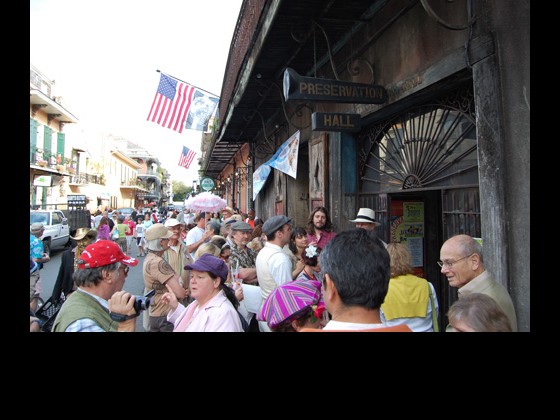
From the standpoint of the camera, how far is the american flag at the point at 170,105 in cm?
1084

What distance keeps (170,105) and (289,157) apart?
4643mm

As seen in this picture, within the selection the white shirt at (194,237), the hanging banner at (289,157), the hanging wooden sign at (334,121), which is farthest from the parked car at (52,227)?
the hanging wooden sign at (334,121)

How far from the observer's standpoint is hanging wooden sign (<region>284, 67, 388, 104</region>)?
4.33 metres

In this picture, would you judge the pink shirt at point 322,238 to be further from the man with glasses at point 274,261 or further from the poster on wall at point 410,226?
the man with glasses at point 274,261

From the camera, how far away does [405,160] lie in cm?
520

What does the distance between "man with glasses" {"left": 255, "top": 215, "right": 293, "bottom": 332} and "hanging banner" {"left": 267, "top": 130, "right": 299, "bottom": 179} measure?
3.94 metres

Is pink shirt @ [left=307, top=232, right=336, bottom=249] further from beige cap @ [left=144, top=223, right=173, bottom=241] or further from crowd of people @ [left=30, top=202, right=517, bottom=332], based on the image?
beige cap @ [left=144, top=223, right=173, bottom=241]

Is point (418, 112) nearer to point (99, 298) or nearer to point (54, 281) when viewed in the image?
point (99, 298)

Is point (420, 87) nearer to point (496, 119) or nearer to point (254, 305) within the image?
point (496, 119)

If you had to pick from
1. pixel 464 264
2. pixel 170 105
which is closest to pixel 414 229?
pixel 464 264

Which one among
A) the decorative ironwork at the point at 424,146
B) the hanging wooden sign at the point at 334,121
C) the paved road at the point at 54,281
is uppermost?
the hanging wooden sign at the point at 334,121

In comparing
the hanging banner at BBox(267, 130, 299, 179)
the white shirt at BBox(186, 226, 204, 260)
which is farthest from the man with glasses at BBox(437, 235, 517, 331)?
the white shirt at BBox(186, 226, 204, 260)

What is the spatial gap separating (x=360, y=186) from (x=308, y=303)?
4.46 metres

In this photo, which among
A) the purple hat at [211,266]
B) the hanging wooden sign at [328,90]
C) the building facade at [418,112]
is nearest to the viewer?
the purple hat at [211,266]
